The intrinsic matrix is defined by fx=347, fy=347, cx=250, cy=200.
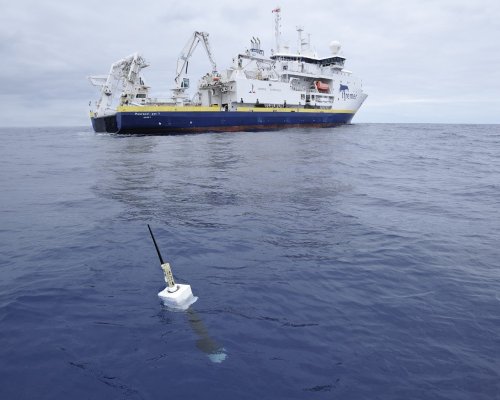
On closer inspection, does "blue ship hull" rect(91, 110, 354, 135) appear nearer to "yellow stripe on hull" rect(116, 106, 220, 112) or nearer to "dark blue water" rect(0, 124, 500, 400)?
"yellow stripe on hull" rect(116, 106, 220, 112)

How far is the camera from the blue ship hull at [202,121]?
4456 centimetres

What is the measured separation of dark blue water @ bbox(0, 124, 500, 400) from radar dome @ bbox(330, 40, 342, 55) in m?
A: 54.7

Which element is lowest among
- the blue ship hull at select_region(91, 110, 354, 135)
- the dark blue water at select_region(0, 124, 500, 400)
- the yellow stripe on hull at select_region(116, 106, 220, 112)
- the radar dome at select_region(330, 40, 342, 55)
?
the dark blue water at select_region(0, 124, 500, 400)

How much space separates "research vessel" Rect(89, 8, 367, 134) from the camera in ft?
152

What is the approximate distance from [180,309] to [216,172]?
44.3 feet

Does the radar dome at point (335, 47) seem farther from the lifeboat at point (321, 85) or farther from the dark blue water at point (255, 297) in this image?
the dark blue water at point (255, 297)

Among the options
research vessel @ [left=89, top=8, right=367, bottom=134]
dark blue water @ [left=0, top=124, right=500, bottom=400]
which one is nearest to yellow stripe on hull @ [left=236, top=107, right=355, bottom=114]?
research vessel @ [left=89, top=8, right=367, bottom=134]

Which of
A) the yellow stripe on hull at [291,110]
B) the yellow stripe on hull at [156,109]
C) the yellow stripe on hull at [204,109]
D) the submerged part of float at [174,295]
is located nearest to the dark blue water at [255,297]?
the submerged part of float at [174,295]

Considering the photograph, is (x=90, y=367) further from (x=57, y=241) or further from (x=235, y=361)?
(x=57, y=241)

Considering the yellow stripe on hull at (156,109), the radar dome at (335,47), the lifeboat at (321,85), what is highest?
the radar dome at (335,47)

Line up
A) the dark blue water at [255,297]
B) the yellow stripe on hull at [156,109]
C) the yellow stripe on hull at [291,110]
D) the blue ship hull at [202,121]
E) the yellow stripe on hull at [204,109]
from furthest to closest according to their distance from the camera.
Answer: the yellow stripe on hull at [291,110], the blue ship hull at [202,121], the yellow stripe on hull at [204,109], the yellow stripe on hull at [156,109], the dark blue water at [255,297]

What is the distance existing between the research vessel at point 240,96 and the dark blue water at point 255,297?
116ft

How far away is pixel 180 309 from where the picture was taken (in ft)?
17.9

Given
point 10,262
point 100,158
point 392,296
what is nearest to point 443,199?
point 392,296
